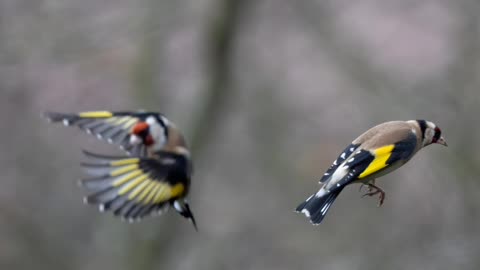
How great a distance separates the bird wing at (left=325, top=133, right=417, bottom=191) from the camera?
106 inches

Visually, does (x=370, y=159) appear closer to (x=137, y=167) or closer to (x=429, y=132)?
(x=429, y=132)

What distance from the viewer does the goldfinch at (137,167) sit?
2594mm

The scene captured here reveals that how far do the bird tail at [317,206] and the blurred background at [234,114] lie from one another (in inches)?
179

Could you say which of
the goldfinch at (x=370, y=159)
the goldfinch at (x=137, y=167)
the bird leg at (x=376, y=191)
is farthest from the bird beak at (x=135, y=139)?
the bird leg at (x=376, y=191)

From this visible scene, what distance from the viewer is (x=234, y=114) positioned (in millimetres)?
9367

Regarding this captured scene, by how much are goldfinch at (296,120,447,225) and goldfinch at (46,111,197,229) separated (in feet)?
1.49

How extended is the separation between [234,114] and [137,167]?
21.5 ft

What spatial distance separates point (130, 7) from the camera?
27.2 feet

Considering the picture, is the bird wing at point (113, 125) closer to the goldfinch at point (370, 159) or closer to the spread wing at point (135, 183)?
the spread wing at point (135, 183)

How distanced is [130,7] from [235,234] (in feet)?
7.79

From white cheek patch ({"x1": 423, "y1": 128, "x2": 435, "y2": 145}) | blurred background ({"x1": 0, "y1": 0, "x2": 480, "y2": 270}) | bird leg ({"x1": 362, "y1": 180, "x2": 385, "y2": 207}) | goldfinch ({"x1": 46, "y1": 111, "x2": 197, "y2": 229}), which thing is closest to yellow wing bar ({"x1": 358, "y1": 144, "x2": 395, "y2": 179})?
bird leg ({"x1": 362, "y1": 180, "x2": 385, "y2": 207})

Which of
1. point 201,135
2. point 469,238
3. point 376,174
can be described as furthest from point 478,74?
point 376,174

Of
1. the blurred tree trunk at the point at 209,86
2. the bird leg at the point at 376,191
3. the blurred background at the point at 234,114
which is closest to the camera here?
the bird leg at the point at 376,191

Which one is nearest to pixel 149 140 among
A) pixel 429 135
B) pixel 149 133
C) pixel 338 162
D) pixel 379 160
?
pixel 149 133
